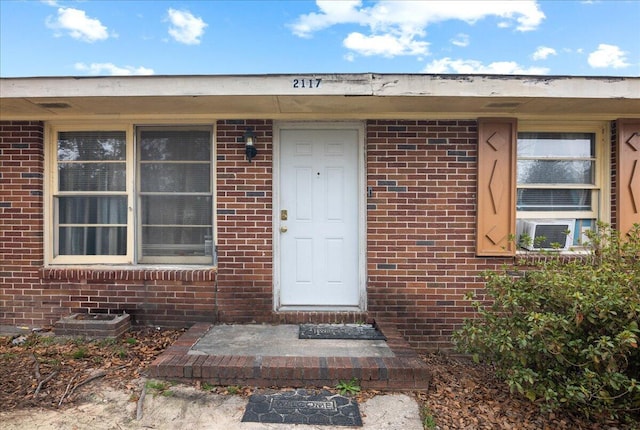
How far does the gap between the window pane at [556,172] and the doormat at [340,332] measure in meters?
2.46

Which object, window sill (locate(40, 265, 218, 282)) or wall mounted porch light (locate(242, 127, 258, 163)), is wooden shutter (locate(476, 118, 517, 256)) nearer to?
wall mounted porch light (locate(242, 127, 258, 163))

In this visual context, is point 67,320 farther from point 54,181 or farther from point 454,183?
point 454,183

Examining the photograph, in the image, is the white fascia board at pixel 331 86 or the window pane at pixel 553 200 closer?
the white fascia board at pixel 331 86

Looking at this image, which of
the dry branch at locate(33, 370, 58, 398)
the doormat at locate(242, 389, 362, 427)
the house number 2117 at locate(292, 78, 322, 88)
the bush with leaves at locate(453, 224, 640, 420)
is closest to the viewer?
the bush with leaves at locate(453, 224, 640, 420)

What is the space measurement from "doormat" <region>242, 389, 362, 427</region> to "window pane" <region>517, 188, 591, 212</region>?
3063mm

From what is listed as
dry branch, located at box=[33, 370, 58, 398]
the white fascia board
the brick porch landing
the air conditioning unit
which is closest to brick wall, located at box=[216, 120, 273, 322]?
the white fascia board

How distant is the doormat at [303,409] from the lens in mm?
2648

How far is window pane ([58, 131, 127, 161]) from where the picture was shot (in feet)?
14.8

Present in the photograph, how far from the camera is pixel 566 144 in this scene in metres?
4.50

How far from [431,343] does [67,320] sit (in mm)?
3917

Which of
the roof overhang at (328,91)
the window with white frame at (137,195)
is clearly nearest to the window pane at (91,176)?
the window with white frame at (137,195)

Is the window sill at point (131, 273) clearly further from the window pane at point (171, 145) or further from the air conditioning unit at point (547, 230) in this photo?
the air conditioning unit at point (547, 230)

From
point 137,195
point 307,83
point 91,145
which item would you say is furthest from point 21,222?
point 307,83

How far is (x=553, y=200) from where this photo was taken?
177 inches
